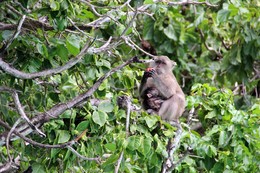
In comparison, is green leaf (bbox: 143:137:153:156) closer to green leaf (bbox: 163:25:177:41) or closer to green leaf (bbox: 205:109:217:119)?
green leaf (bbox: 205:109:217:119)

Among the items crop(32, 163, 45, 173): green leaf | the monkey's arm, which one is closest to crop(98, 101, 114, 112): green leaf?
crop(32, 163, 45, 173): green leaf

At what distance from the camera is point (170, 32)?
29.9 ft

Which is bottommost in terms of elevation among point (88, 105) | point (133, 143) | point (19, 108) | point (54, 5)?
point (133, 143)

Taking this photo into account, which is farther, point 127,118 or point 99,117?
point 127,118

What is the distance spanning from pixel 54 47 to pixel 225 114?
6.15ft

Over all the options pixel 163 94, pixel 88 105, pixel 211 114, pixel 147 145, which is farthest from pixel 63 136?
pixel 163 94

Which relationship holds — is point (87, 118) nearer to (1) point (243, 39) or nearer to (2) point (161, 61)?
(2) point (161, 61)

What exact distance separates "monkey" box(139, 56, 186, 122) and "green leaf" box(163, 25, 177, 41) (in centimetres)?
148

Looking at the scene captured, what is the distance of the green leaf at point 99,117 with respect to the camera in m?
4.76

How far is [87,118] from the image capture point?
16.0ft

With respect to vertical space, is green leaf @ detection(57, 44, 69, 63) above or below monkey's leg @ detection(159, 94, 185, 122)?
above

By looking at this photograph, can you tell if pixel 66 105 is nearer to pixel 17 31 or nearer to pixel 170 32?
pixel 17 31

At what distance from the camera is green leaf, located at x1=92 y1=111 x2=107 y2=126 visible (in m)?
4.76

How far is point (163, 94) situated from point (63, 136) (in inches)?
109
